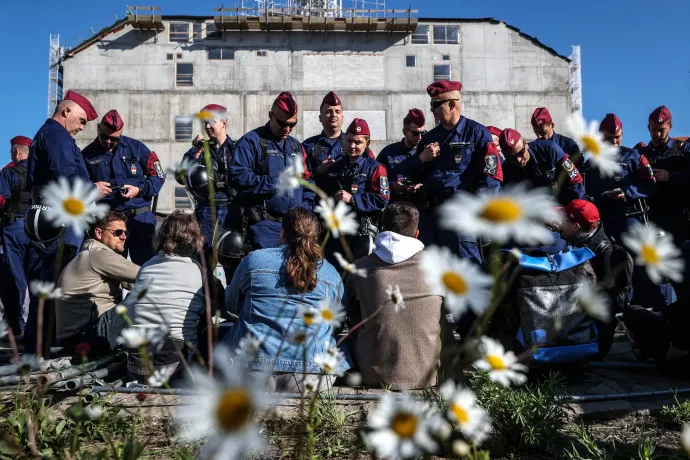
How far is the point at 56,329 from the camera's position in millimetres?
4195

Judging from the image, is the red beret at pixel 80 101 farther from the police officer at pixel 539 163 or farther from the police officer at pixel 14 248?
the police officer at pixel 539 163

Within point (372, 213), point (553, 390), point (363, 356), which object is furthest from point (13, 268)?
point (553, 390)

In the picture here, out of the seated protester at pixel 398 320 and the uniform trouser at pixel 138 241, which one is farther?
the uniform trouser at pixel 138 241

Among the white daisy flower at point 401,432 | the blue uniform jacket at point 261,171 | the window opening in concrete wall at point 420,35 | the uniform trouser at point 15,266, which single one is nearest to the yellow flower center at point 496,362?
the white daisy flower at point 401,432

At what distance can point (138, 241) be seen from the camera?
579 centimetres

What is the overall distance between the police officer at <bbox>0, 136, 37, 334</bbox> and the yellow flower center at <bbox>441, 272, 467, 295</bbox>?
6133 mm

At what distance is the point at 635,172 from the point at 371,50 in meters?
23.7

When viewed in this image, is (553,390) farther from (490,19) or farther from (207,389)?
(490,19)

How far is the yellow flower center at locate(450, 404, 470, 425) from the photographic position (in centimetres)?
101

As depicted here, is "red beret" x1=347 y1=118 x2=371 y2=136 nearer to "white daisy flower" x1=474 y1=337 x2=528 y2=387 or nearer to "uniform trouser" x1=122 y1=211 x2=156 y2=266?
"uniform trouser" x1=122 y1=211 x2=156 y2=266

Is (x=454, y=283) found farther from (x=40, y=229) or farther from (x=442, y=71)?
(x=442, y=71)

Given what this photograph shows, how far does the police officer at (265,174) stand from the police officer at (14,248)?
8.41 ft

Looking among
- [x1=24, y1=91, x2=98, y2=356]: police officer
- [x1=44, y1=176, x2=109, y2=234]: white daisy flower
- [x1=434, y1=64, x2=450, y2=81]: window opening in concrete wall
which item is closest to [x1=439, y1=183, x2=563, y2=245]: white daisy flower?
[x1=44, y1=176, x2=109, y2=234]: white daisy flower

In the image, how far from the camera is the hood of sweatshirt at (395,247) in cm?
368
